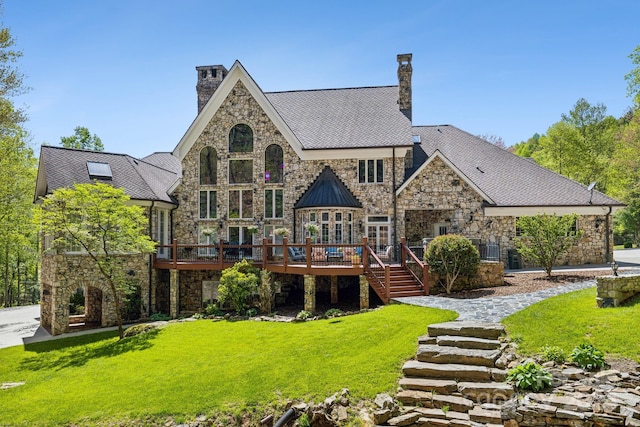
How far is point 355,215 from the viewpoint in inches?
914

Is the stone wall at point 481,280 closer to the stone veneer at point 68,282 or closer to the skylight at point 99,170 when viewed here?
the stone veneer at point 68,282

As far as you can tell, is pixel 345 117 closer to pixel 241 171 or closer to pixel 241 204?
pixel 241 171

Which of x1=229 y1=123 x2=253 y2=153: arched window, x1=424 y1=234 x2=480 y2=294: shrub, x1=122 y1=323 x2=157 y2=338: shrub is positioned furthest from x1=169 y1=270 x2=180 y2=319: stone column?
x1=424 y1=234 x2=480 y2=294: shrub

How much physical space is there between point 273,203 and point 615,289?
16443 millimetres

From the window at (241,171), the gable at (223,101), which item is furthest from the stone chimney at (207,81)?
the window at (241,171)

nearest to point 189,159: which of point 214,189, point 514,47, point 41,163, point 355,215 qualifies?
point 214,189

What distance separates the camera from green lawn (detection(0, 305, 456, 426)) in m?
10.3

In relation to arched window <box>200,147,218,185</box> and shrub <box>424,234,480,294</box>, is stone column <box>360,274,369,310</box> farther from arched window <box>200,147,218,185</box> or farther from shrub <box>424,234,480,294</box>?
arched window <box>200,147,218,185</box>

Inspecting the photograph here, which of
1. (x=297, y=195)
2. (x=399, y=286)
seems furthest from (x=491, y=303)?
(x=297, y=195)

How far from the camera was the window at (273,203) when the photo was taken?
2389 centimetres

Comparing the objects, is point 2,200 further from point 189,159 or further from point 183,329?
point 183,329

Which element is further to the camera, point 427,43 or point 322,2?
point 427,43

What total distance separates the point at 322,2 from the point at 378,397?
1307 cm

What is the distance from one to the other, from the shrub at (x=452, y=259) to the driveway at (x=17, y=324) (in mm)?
18722
